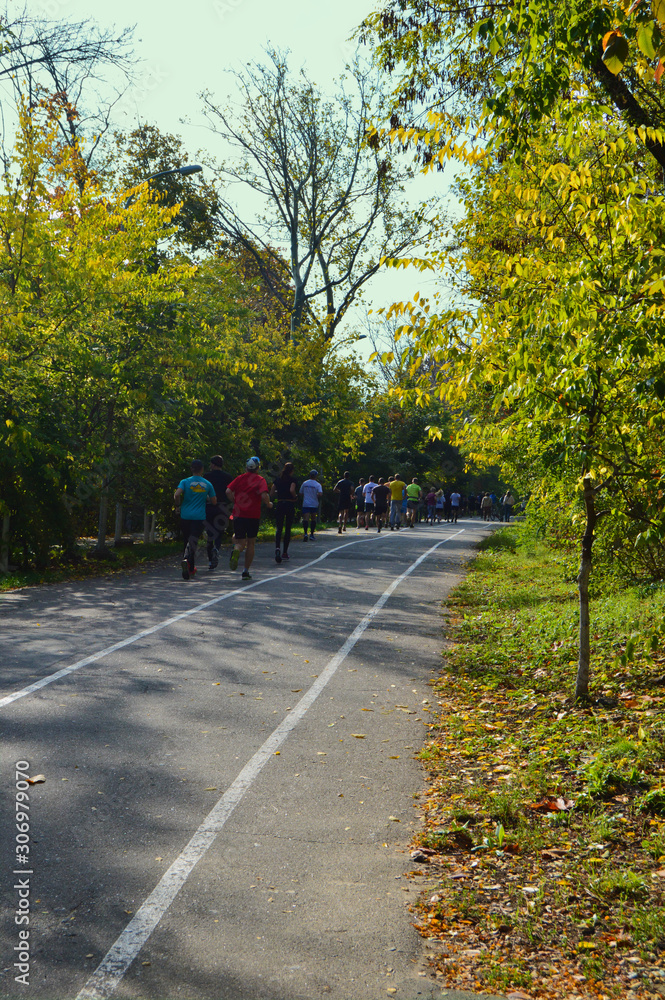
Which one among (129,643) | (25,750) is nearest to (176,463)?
(129,643)

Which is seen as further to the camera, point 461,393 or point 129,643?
point 129,643

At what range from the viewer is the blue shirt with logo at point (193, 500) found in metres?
14.8

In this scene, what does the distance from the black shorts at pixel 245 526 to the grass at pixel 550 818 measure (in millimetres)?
6065

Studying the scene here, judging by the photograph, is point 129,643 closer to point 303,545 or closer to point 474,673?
point 474,673

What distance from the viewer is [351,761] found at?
6.02 meters

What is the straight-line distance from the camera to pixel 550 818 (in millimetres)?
5051

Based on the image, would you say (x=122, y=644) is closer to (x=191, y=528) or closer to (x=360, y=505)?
(x=191, y=528)

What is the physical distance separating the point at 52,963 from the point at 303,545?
807 inches

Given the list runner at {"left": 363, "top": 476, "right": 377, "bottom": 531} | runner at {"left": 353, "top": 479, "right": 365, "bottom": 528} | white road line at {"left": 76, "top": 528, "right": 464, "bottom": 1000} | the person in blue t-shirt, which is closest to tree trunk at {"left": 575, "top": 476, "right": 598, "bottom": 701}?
white road line at {"left": 76, "top": 528, "right": 464, "bottom": 1000}

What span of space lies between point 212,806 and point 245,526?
33.1 feet

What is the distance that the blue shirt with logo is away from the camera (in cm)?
1482

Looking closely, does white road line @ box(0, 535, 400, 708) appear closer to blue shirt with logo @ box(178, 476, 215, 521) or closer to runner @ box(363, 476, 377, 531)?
blue shirt with logo @ box(178, 476, 215, 521)

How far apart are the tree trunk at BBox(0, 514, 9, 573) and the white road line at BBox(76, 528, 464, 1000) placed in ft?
31.7

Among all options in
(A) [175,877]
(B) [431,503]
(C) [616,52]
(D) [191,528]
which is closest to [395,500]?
(B) [431,503]
